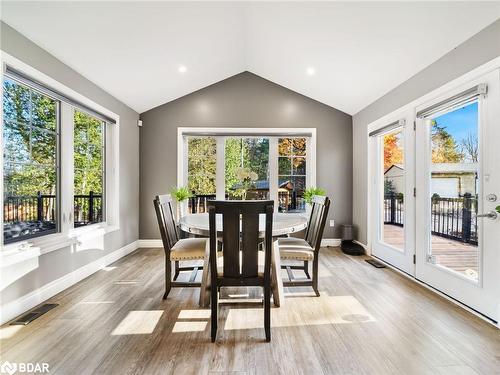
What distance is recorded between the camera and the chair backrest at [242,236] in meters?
1.87

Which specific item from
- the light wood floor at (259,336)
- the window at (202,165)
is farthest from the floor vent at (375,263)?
the window at (202,165)

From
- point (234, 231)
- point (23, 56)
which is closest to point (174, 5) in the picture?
point (23, 56)

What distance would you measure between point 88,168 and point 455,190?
428cm

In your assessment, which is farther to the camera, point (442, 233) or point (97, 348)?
point (442, 233)

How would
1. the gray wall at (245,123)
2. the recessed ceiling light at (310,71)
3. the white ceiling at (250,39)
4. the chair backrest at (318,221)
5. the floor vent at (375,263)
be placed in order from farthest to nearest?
the gray wall at (245,123) → the recessed ceiling light at (310,71) → the floor vent at (375,263) → the chair backrest at (318,221) → the white ceiling at (250,39)

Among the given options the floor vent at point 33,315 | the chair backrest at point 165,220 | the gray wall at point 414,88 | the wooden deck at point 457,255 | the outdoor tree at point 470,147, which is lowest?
the floor vent at point 33,315

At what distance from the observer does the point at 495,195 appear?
85.6 inches

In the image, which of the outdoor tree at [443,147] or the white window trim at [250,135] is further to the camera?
→ the white window trim at [250,135]

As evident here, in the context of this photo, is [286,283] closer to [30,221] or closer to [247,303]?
[247,303]

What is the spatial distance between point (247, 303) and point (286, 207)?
2.74 m

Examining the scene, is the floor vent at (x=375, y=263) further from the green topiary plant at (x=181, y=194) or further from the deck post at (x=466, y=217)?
the green topiary plant at (x=181, y=194)

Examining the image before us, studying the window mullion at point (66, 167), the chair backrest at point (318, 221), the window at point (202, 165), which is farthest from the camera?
the window at point (202, 165)

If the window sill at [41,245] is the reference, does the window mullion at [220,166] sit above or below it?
above

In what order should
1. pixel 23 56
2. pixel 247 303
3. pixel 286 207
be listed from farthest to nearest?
pixel 286 207 → pixel 247 303 → pixel 23 56
